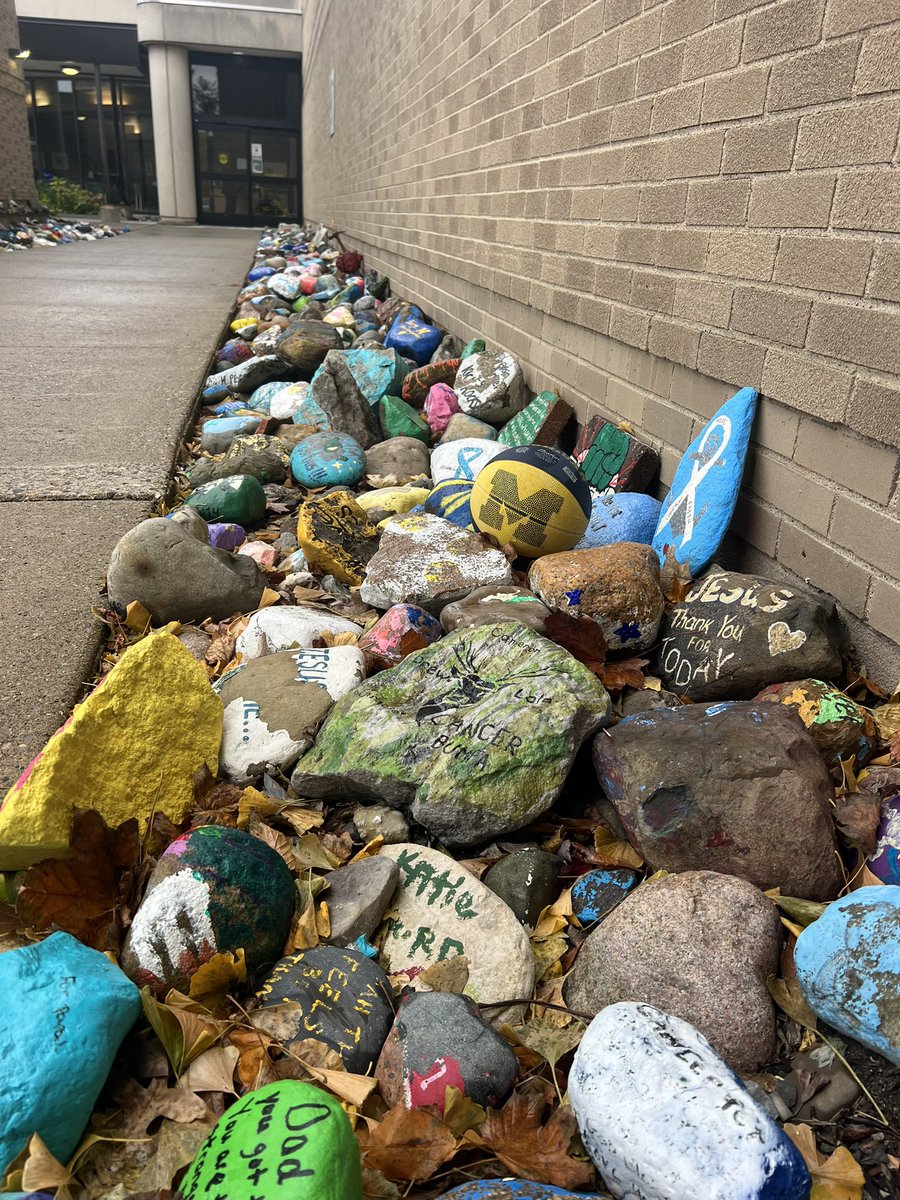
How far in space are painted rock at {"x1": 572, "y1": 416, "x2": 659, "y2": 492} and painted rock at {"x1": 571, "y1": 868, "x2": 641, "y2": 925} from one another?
2.08m

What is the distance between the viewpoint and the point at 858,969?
5.00 feet

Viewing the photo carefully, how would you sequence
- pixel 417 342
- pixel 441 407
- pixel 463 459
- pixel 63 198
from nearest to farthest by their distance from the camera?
1. pixel 463 459
2. pixel 441 407
3. pixel 417 342
4. pixel 63 198

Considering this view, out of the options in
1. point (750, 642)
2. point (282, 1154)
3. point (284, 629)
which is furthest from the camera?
point (284, 629)

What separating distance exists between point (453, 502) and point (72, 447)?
2.21 meters

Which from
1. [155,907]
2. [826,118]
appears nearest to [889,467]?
[826,118]

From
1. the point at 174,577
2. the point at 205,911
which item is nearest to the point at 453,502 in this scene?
the point at 174,577

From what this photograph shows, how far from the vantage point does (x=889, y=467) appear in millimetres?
2352

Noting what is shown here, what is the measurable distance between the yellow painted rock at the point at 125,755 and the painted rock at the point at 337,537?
1239mm

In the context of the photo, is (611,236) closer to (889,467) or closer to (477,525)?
(477,525)

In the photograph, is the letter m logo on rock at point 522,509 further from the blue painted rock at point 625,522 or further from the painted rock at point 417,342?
the painted rock at point 417,342

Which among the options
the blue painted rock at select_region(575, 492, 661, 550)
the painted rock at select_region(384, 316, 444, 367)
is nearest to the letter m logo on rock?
the blue painted rock at select_region(575, 492, 661, 550)

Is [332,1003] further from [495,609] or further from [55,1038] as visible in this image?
[495,609]

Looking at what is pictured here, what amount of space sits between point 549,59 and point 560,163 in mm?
590

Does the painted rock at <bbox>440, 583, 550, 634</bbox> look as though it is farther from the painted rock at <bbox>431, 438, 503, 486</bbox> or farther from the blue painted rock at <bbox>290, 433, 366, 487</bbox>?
the blue painted rock at <bbox>290, 433, 366, 487</bbox>
